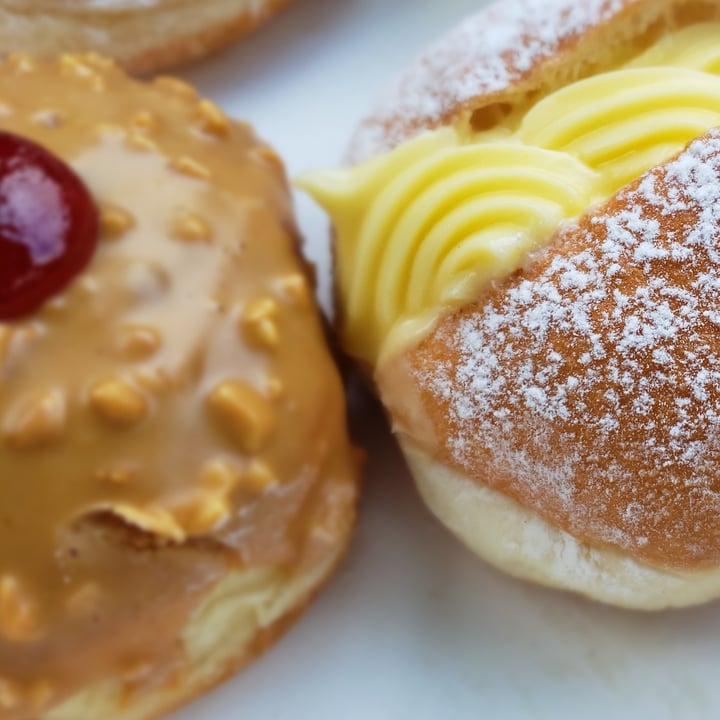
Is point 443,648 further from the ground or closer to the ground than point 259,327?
closer to the ground

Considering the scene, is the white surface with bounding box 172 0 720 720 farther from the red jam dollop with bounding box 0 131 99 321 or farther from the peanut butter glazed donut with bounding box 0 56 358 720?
the red jam dollop with bounding box 0 131 99 321

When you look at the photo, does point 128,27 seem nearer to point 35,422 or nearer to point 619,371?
point 35,422

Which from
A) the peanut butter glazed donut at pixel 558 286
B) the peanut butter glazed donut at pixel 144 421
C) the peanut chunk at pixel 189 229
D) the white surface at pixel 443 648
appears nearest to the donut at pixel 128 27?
the peanut butter glazed donut at pixel 144 421

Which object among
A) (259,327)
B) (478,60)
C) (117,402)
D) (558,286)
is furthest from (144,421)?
(478,60)

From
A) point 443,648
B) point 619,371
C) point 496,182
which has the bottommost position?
point 443,648

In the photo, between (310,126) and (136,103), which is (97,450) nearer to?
(136,103)

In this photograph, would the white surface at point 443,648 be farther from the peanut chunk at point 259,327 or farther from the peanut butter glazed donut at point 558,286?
the peanut chunk at point 259,327

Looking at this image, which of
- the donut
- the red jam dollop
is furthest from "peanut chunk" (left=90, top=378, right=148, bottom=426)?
the donut
